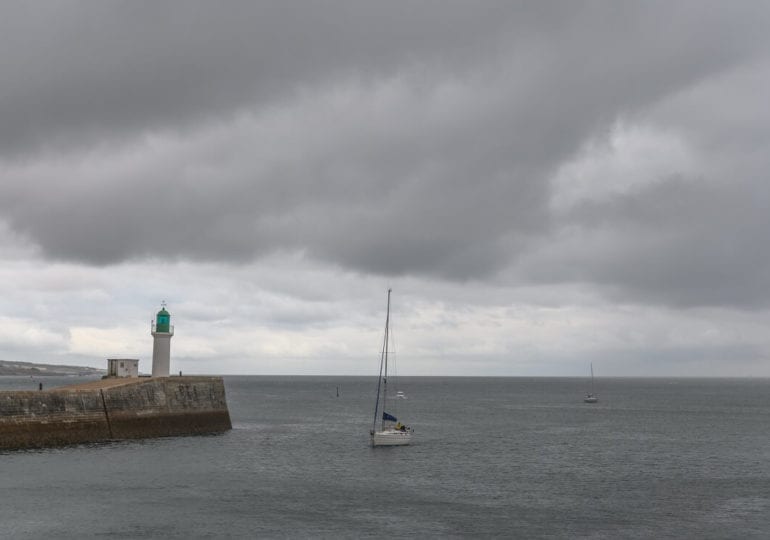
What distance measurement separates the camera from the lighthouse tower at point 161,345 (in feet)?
217

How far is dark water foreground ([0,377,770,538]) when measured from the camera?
34562 millimetres

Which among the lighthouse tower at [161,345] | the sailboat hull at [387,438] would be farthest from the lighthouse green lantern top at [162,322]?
the sailboat hull at [387,438]

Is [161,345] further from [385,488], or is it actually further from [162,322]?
[385,488]

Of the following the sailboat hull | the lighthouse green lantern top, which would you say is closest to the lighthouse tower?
the lighthouse green lantern top

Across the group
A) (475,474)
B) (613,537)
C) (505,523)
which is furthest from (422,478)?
(613,537)

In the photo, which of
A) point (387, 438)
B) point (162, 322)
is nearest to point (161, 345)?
point (162, 322)

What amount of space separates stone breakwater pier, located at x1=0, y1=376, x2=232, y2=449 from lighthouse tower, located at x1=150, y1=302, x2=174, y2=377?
3.87 metres

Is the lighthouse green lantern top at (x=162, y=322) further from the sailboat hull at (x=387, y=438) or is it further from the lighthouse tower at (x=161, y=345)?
the sailboat hull at (x=387, y=438)

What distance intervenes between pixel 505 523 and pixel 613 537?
17.2 feet

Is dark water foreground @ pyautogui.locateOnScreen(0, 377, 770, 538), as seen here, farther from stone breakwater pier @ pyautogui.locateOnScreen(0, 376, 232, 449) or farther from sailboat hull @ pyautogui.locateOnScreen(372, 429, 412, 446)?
stone breakwater pier @ pyautogui.locateOnScreen(0, 376, 232, 449)

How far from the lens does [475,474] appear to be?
51.0 meters

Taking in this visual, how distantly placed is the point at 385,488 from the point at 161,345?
30.5 meters

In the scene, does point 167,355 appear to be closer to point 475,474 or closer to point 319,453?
point 319,453

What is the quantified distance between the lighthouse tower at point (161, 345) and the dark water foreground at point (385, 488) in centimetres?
863
